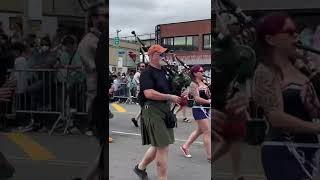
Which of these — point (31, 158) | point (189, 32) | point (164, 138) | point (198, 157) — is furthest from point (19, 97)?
point (189, 32)

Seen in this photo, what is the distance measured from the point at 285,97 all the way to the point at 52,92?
148 cm

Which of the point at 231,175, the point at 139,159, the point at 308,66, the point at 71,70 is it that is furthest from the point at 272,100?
the point at 139,159

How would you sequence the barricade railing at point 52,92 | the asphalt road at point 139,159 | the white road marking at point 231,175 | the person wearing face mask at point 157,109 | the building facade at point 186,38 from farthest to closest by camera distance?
1. the building facade at point 186,38
2. the asphalt road at point 139,159
3. the person wearing face mask at point 157,109
4. the barricade railing at point 52,92
5. the white road marking at point 231,175

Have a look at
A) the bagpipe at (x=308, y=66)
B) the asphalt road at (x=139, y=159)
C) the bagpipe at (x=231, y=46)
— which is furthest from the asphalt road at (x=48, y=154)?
the asphalt road at (x=139, y=159)

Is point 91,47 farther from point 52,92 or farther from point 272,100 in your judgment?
point 272,100

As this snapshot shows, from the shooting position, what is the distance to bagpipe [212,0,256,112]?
2748 mm

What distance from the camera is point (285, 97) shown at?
2.77 metres

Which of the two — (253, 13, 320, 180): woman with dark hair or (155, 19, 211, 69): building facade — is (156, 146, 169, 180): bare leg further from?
(155, 19, 211, 69): building facade

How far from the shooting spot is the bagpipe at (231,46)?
2.75 metres

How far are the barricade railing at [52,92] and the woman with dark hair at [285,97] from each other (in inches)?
45.0

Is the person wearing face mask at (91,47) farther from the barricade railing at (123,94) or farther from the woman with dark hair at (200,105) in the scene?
the barricade railing at (123,94)

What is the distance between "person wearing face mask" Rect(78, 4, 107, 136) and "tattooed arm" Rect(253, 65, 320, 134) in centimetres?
103

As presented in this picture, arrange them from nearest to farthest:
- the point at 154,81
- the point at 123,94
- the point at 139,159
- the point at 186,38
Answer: the point at 154,81, the point at 139,159, the point at 123,94, the point at 186,38

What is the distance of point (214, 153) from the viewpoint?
2891mm
